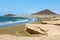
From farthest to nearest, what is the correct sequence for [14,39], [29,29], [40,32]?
1. [29,29]
2. [40,32]
3. [14,39]

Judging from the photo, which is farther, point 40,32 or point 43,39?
point 40,32

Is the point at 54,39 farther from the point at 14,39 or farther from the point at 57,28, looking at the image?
the point at 57,28

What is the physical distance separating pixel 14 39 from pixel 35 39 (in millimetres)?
1009

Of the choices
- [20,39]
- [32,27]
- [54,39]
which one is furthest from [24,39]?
[32,27]

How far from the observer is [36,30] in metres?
12.6

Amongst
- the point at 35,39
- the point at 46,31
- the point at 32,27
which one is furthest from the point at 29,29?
the point at 35,39

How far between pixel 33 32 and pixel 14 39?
10.6 feet

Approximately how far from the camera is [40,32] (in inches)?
485

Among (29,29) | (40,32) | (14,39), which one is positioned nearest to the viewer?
(14,39)

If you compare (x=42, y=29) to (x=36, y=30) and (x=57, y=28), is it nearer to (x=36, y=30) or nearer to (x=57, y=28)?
(x=36, y=30)

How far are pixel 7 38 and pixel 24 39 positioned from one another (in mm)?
824

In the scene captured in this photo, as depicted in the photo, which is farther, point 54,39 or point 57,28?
point 57,28

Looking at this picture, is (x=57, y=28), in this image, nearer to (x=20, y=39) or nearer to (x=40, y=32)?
(x=40, y=32)

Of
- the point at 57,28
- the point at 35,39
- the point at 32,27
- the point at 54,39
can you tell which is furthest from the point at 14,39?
the point at 57,28
